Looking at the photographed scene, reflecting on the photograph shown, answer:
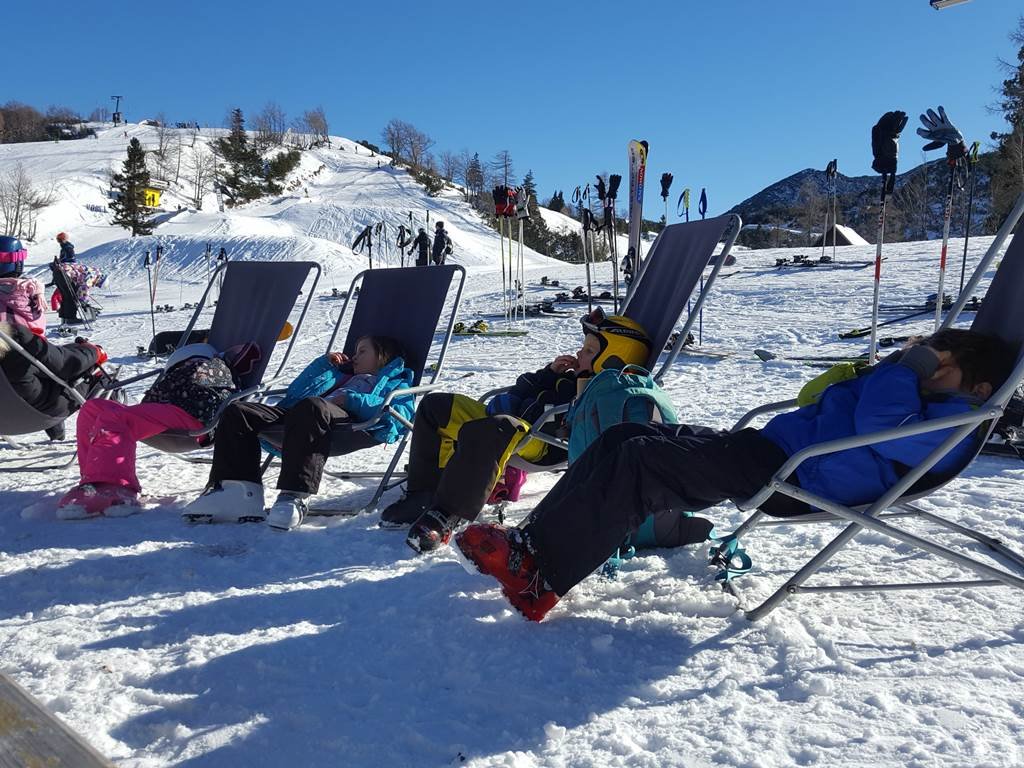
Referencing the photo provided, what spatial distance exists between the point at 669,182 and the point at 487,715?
961 cm

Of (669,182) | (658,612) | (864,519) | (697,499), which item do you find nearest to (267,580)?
(658,612)

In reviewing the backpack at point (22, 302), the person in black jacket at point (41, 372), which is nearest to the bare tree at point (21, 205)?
the backpack at point (22, 302)

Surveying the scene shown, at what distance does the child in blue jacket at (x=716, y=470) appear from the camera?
1.96 metres

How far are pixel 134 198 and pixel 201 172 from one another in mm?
14085

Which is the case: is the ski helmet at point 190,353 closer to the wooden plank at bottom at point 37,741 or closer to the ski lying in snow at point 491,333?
the wooden plank at bottom at point 37,741

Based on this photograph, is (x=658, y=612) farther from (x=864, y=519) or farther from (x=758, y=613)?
(x=864, y=519)

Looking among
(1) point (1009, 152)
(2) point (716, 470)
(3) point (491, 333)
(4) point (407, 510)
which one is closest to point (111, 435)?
(4) point (407, 510)

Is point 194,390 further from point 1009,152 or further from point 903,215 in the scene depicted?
point 903,215

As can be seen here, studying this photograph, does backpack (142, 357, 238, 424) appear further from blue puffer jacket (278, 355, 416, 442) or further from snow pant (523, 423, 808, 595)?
snow pant (523, 423, 808, 595)

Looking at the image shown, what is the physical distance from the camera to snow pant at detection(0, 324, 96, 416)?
3434 mm

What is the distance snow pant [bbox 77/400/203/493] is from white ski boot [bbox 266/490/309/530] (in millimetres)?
674

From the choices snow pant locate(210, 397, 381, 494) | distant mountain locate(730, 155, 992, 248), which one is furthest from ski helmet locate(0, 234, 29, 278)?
distant mountain locate(730, 155, 992, 248)

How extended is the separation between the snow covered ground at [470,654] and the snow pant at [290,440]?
22 centimetres

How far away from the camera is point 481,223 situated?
3772 centimetres
